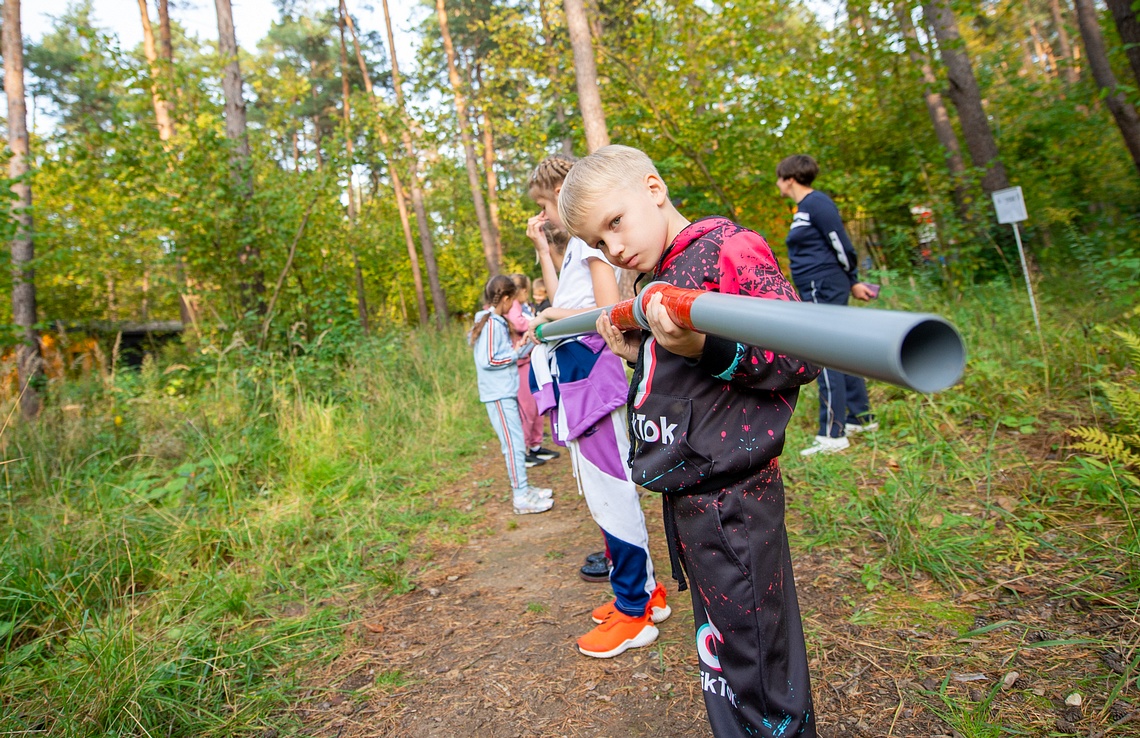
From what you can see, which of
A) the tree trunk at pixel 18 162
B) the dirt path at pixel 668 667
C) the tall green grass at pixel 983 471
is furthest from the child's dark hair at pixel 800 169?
the tree trunk at pixel 18 162

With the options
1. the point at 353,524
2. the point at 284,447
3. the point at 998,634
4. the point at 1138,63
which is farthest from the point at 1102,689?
the point at 1138,63

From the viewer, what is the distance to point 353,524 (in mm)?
4422

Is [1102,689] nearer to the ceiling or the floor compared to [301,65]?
nearer to the floor

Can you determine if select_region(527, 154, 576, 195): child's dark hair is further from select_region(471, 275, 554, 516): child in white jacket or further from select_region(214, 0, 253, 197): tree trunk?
select_region(214, 0, 253, 197): tree trunk

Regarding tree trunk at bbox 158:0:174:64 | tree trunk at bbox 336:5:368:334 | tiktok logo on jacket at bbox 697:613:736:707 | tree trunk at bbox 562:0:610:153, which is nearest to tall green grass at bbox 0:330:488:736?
tiktok logo on jacket at bbox 697:613:736:707

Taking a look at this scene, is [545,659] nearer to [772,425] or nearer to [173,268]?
[772,425]

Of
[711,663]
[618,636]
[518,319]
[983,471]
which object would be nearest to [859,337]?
[711,663]

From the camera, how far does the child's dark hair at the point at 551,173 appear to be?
263 cm

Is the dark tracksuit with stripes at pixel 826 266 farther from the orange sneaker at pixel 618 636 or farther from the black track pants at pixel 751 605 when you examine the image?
the black track pants at pixel 751 605

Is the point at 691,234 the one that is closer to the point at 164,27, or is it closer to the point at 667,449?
the point at 667,449

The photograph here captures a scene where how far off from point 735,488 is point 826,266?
364 cm

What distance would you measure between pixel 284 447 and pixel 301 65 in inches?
1047

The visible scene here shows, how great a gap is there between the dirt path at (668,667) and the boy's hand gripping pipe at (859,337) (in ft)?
5.32

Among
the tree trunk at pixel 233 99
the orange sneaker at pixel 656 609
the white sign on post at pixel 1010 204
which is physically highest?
the tree trunk at pixel 233 99
